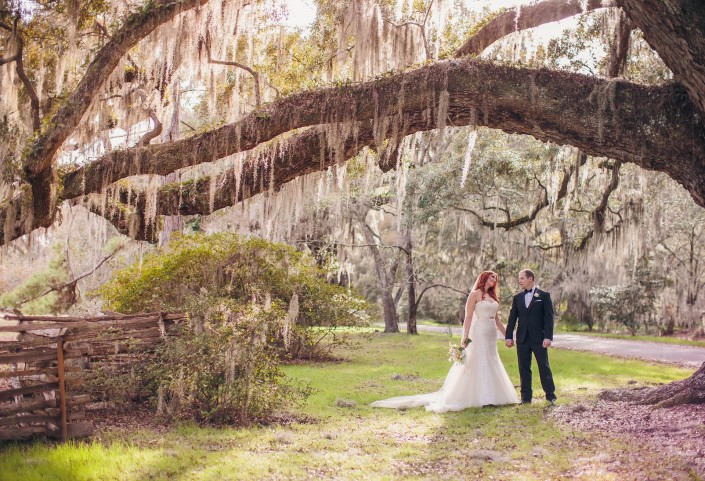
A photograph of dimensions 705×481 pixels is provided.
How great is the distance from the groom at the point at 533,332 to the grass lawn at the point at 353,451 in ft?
0.83

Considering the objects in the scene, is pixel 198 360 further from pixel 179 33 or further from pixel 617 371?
pixel 617 371

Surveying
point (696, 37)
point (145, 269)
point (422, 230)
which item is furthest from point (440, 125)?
point (422, 230)

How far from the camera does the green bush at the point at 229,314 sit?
21.9 feet

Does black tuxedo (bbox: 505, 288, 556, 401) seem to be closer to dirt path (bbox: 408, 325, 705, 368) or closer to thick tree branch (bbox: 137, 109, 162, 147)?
thick tree branch (bbox: 137, 109, 162, 147)

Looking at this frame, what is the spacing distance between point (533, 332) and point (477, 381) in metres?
0.92

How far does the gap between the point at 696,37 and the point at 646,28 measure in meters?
0.48

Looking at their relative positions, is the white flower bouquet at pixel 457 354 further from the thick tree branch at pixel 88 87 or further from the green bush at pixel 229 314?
the thick tree branch at pixel 88 87

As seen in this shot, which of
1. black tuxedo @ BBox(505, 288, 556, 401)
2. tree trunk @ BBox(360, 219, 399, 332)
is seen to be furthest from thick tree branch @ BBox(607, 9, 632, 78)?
tree trunk @ BBox(360, 219, 399, 332)

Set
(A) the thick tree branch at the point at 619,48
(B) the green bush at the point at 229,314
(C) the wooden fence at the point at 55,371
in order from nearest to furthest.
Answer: (C) the wooden fence at the point at 55,371
(B) the green bush at the point at 229,314
(A) the thick tree branch at the point at 619,48

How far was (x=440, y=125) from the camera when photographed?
6.27 meters

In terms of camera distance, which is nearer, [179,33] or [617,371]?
[179,33]

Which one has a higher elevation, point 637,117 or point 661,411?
point 637,117

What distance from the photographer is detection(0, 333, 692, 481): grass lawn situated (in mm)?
4848

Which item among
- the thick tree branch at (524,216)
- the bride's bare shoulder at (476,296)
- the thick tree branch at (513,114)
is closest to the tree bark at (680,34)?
the thick tree branch at (513,114)
